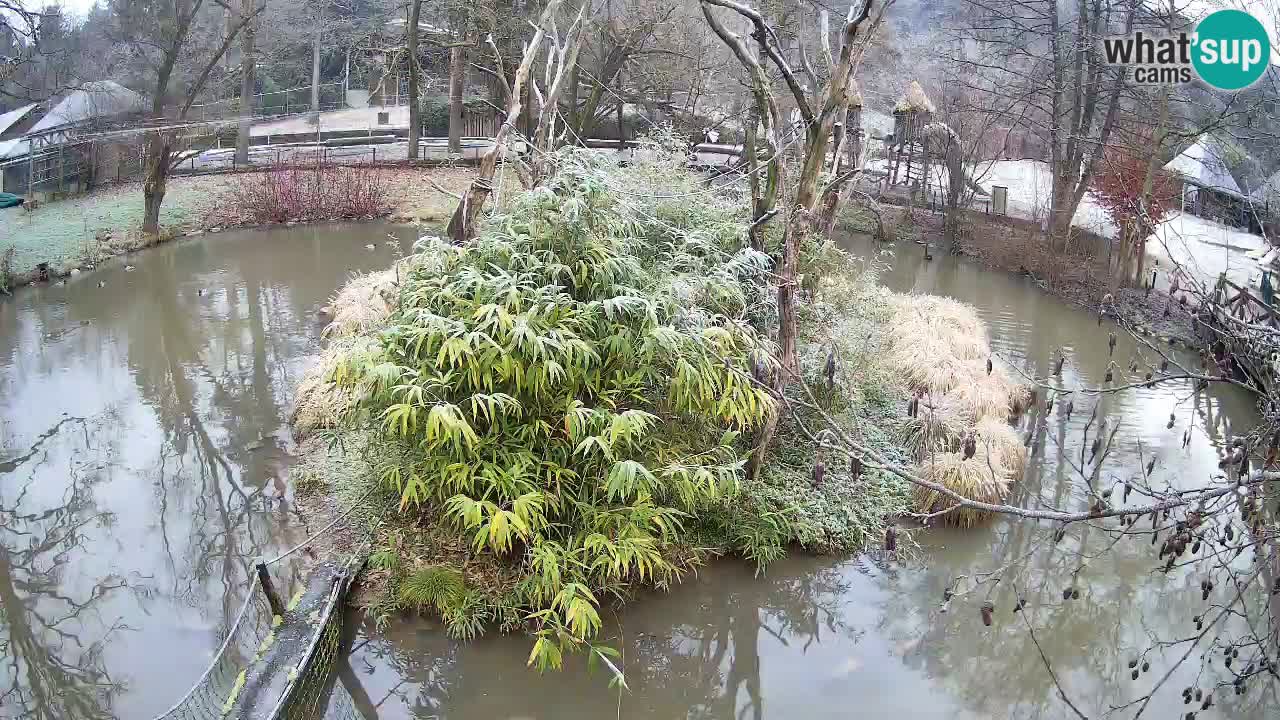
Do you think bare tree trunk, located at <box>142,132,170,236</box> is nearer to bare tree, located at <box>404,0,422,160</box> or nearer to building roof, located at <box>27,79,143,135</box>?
building roof, located at <box>27,79,143,135</box>

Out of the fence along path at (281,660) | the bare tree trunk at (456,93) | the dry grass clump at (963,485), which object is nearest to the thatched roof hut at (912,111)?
the bare tree trunk at (456,93)

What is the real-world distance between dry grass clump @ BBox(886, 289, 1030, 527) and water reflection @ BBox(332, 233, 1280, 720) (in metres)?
0.30

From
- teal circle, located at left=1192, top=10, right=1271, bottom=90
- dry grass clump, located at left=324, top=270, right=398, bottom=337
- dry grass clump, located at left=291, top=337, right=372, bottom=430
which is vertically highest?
teal circle, located at left=1192, top=10, right=1271, bottom=90

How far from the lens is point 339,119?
2220cm

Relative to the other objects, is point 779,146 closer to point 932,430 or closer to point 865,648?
point 932,430

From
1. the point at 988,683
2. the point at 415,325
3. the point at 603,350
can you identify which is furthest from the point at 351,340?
the point at 988,683

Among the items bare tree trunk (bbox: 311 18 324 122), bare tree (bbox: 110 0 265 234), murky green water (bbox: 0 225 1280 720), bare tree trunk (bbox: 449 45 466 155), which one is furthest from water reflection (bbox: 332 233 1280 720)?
bare tree trunk (bbox: 311 18 324 122)

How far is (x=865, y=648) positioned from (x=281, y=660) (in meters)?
2.90

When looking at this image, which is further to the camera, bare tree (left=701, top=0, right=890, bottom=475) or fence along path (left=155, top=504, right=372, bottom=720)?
bare tree (left=701, top=0, right=890, bottom=475)

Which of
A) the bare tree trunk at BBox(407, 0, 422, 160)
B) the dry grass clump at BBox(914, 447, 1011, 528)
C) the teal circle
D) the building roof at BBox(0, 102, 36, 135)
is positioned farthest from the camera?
the bare tree trunk at BBox(407, 0, 422, 160)

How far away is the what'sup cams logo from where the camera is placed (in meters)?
7.85

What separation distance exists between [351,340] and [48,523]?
87.6 inches

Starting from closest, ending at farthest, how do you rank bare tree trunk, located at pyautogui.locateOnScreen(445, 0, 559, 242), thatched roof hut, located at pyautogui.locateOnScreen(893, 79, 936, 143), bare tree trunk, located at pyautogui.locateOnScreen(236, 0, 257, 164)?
bare tree trunk, located at pyautogui.locateOnScreen(445, 0, 559, 242) < thatched roof hut, located at pyautogui.locateOnScreen(893, 79, 936, 143) < bare tree trunk, located at pyautogui.locateOnScreen(236, 0, 257, 164)

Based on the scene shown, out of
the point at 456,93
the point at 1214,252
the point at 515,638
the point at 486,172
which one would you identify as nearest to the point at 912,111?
the point at 1214,252
